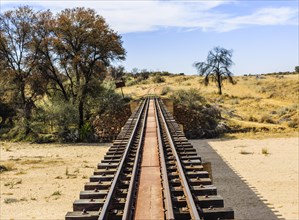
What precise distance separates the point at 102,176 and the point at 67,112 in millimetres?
30269

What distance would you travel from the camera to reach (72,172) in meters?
24.0

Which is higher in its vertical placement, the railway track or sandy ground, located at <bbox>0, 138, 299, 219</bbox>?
the railway track

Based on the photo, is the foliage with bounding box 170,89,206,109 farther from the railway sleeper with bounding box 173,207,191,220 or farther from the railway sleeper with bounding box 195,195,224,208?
the railway sleeper with bounding box 173,207,191,220

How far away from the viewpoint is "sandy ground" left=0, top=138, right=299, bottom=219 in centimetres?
1697

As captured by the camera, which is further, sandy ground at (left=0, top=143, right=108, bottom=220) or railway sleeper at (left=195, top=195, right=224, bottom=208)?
sandy ground at (left=0, top=143, right=108, bottom=220)

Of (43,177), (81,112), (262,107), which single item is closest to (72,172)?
(43,177)

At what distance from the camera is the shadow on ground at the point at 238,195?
1559 centimetres

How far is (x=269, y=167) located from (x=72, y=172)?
1199cm

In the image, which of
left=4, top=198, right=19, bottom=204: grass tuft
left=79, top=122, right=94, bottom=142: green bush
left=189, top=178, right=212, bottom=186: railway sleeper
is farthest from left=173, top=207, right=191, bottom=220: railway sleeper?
left=79, top=122, right=94, bottom=142: green bush

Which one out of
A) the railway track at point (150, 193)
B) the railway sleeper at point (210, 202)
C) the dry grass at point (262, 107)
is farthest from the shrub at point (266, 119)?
the railway sleeper at point (210, 202)

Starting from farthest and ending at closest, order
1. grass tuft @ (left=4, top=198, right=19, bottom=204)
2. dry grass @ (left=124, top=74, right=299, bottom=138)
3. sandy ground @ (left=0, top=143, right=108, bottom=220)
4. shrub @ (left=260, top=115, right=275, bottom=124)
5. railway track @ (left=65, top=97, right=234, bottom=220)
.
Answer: shrub @ (left=260, top=115, right=275, bottom=124), dry grass @ (left=124, top=74, right=299, bottom=138), grass tuft @ (left=4, top=198, right=19, bottom=204), sandy ground @ (left=0, top=143, right=108, bottom=220), railway track @ (left=65, top=97, right=234, bottom=220)

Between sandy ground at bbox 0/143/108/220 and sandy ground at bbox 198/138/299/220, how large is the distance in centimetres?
889

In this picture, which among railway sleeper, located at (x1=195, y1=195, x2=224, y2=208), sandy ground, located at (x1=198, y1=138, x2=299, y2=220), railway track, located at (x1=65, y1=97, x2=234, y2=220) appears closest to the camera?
railway track, located at (x1=65, y1=97, x2=234, y2=220)

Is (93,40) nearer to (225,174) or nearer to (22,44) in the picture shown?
(22,44)
